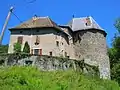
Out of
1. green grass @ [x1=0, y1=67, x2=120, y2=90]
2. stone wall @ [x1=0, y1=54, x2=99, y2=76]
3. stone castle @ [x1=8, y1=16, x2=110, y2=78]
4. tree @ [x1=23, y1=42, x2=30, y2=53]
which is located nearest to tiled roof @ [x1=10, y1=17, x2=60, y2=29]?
stone castle @ [x1=8, y1=16, x2=110, y2=78]

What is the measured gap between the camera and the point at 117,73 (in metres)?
45.0

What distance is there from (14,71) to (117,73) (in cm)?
2175

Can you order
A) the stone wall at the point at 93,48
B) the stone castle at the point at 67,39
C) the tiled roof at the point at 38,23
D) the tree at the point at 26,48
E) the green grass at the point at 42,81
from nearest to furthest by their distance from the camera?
the green grass at the point at 42,81 < the tree at the point at 26,48 < the stone castle at the point at 67,39 < the tiled roof at the point at 38,23 < the stone wall at the point at 93,48

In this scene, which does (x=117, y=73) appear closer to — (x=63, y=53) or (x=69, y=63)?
(x=63, y=53)

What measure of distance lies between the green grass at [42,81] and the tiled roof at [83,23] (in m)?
19.7

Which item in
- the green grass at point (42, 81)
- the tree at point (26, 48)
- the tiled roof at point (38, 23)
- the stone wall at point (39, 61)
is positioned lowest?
the green grass at point (42, 81)

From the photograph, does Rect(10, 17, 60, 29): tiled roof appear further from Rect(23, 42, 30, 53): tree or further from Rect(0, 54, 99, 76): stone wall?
Rect(0, 54, 99, 76): stone wall

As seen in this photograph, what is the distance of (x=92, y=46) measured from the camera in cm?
4753

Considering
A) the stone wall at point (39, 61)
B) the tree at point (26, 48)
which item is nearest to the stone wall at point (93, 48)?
the tree at point (26, 48)

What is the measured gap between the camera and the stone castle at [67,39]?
4394cm

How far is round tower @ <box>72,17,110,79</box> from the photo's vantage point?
4700 cm

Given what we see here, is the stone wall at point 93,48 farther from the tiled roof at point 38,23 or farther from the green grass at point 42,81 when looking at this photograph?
the green grass at point 42,81

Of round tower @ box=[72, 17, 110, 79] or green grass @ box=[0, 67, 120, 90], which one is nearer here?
green grass @ box=[0, 67, 120, 90]

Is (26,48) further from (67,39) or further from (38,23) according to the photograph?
(67,39)
